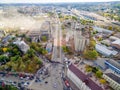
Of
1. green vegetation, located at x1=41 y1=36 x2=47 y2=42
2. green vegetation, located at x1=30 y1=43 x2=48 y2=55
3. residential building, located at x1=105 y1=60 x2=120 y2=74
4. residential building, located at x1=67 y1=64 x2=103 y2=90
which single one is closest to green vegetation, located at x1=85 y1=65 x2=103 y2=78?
residential building, located at x1=105 y1=60 x2=120 y2=74

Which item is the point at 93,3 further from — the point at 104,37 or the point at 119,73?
the point at 119,73

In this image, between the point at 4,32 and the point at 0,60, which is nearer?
the point at 0,60

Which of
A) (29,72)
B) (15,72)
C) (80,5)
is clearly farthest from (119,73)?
(80,5)

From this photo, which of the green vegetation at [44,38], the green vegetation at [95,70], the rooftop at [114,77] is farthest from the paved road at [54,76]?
the rooftop at [114,77]

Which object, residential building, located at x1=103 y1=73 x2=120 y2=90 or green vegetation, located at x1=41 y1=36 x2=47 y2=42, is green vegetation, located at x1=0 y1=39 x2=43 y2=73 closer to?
green vegetation, located at x1=41 y1=36 x2=47 y2=42

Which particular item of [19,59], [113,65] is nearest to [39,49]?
[19,59]

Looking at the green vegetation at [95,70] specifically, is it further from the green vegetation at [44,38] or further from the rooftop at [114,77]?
the green vegetation at [44,38]
